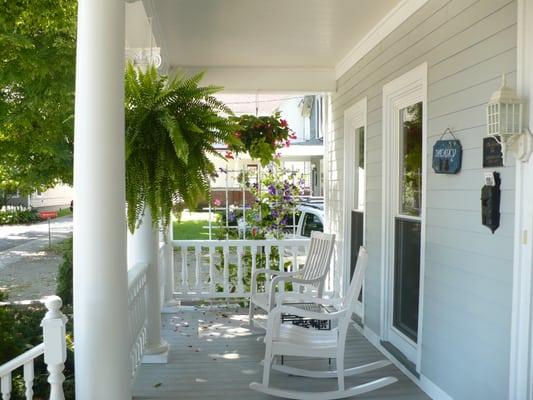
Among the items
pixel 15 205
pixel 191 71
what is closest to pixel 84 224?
pixel 191 71

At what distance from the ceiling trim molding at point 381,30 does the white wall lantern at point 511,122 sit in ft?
4.53

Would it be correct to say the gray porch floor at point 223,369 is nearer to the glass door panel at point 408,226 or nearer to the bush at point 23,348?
the glass door panel at point 408,226

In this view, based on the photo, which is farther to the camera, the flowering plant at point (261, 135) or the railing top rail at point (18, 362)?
the flowering plant at point (261, 135)

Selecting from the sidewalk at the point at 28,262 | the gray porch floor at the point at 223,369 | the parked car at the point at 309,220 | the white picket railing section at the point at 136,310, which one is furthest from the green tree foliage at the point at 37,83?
the sidewalk at the point at 28,262

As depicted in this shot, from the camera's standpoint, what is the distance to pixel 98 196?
6.28ft

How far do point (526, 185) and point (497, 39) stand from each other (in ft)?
2.54

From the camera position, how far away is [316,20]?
4.10 metres

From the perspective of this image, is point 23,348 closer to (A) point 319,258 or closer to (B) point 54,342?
(B) point 54,342

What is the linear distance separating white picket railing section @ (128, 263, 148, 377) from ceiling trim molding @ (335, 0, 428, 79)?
2.63m

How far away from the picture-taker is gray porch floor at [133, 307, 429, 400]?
3367 mm

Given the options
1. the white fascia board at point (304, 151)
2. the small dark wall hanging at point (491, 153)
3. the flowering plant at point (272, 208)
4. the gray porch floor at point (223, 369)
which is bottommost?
the gray porch floor at point (223, 369)

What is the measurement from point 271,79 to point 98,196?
4.25 m

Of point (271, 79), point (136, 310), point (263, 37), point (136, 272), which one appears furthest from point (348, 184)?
point (136, 310)

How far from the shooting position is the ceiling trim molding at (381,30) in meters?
3.65
